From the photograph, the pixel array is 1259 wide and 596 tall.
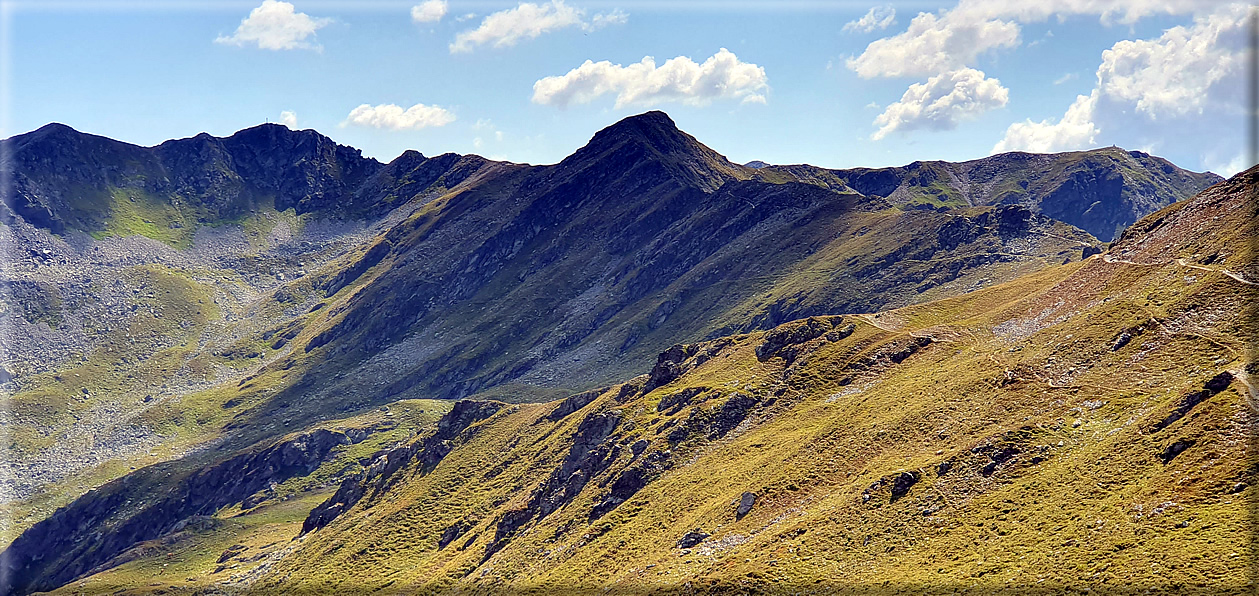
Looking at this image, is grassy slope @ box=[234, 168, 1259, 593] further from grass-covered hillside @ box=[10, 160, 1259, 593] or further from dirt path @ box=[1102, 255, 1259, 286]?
dirt path @ box=[1102, 255, 1259, 286]

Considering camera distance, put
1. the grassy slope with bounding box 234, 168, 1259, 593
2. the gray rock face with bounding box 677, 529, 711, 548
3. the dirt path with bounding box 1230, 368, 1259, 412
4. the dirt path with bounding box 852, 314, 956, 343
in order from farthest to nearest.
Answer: the dirt path with bounding box 852, 314, 956, 343
the gray rock face with bounding box 677, 529, 711, 548
the dirt path with bounding box 1230, 368, 1259, 412
the grassy slope with bounding box 234, 168, 1259, 593

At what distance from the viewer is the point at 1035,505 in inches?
3169

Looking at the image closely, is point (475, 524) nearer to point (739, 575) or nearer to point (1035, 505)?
point (739, 575)

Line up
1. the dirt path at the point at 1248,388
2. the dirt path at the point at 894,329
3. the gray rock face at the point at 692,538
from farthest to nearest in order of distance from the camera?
1. the dirt path at the point at 894,329
2. the gray rock face at the point at 692,538
3. the dirt path at the point at 1248,388

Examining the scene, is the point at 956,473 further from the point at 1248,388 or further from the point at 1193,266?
the point at 1193,266

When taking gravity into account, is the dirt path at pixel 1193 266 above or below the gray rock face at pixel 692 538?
above

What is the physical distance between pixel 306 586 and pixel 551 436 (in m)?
53.1

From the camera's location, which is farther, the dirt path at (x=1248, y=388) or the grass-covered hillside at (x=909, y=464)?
the dirt path at (x=1248, y=388)

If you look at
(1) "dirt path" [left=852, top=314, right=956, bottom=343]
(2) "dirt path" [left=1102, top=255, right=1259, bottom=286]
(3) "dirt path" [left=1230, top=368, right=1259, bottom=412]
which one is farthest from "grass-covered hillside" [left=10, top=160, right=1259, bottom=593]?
(1) "dirt path" [left=852, top=314, right=956, bottom=343]

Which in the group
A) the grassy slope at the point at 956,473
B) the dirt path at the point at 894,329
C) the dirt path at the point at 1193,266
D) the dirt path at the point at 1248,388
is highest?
the dirt path at the point at 1193,266

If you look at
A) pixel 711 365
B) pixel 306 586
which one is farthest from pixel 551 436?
pixel 306 586

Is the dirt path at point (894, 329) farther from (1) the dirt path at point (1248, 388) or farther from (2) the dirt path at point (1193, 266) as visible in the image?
(1) the dirt path at point (1248, 388)

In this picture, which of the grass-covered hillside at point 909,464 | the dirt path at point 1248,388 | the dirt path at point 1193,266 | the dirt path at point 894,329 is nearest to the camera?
the grass-covered hillside at point 909,464

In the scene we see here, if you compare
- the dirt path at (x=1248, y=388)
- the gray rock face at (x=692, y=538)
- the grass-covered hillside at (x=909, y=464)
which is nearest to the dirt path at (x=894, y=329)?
the grass-covered hillside at (x=909, y=464)
